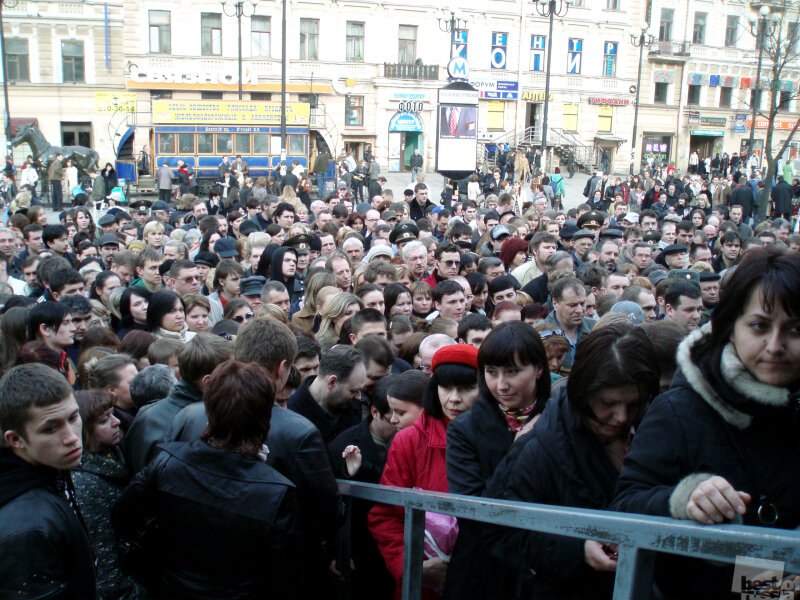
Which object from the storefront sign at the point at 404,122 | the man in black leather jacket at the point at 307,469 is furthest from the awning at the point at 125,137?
the man in black leather jacket at the point at 307,469

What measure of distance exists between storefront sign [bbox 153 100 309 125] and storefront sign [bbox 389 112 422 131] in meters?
9.97

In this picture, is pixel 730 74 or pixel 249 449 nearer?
pixel 249 449

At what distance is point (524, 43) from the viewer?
41.9m

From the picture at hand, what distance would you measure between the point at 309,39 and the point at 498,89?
11061 mm

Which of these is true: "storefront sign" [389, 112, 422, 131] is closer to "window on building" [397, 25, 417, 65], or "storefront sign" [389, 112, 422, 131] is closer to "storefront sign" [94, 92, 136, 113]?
"window on building" [397, 25, 417, 65]

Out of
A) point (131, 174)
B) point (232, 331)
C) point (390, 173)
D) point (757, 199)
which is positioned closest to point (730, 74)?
point (390, 173)

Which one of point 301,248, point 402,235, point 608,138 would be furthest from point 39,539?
point 608,138

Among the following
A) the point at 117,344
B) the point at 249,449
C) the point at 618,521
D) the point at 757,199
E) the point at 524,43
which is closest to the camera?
the point at 618,521

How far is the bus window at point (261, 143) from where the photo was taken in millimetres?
29906

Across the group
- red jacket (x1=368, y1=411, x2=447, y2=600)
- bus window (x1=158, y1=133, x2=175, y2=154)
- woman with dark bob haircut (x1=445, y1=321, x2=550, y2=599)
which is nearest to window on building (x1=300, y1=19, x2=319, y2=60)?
bus window (x1=158, y1=133, x2=175, y2=154)

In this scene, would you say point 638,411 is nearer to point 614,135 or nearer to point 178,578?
point 178,578

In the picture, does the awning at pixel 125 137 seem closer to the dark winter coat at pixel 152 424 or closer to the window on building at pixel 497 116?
the window on building at pixel 497 116

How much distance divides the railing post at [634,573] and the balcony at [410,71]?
130 feet

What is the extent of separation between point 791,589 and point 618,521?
1.29 feet
